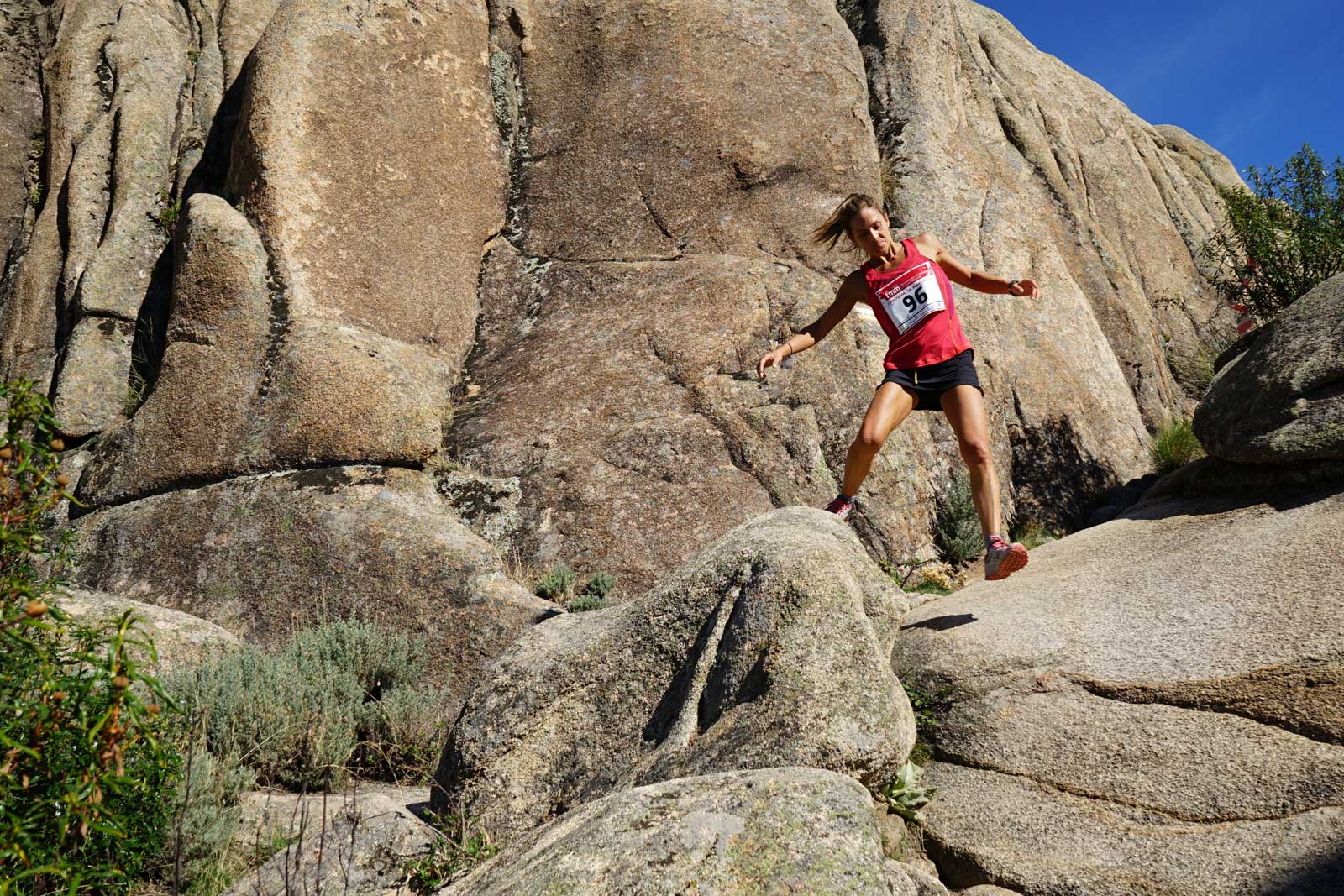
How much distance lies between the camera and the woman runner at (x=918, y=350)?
5660mm

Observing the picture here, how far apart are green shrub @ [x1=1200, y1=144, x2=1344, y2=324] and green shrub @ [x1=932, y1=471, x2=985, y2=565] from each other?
4.50 m

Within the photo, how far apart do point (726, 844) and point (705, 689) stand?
138 centimetres

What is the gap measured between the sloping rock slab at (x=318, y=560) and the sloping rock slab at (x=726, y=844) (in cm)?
359

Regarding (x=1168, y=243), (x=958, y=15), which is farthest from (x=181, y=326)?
(x=1168, y=243)

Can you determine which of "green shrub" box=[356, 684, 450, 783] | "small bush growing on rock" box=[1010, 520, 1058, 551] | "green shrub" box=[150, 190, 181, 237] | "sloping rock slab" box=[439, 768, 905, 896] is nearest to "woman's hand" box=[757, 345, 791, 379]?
"green shrub" box=[356, 684, 450, 783]

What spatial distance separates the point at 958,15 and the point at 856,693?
40.6 ft

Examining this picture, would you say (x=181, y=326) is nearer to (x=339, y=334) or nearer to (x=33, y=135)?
(x=339, y=334)

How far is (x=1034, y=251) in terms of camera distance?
10.7 m

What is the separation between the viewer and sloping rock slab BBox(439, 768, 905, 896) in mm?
2889

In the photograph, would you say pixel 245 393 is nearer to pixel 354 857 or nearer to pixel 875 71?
pixel 354 857

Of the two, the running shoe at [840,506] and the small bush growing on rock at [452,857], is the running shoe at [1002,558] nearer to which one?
the running shoe at [840,506]

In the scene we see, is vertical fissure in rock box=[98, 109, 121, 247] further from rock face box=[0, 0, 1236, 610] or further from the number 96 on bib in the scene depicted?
the number 96 on bib

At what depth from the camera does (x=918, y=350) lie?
5.87 m

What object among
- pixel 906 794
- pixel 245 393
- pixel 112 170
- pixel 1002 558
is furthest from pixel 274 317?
pixel 906 794
